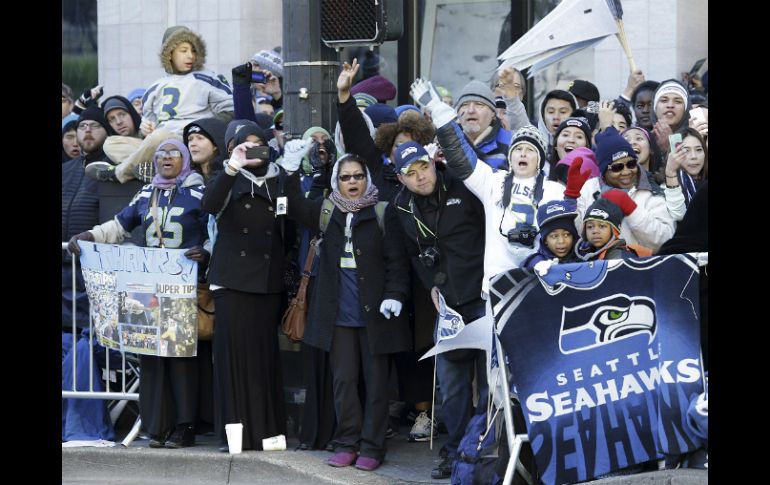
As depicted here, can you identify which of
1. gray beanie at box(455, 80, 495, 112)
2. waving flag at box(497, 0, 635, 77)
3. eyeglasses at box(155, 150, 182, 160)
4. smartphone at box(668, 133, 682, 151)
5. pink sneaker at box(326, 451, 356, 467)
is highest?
waving flag at box(497, 0, 635, 77)

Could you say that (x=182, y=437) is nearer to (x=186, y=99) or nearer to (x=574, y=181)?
(x=186, y=99)

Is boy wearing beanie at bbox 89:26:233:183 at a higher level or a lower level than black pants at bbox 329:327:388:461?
higher

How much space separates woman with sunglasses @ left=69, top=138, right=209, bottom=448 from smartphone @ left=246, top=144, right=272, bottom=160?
2.05 ft

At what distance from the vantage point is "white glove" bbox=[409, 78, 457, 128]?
30.0ft

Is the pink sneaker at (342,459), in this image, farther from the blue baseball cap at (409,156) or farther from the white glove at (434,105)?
the white glove at (434,105)

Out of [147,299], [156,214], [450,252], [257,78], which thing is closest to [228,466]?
[147,299]

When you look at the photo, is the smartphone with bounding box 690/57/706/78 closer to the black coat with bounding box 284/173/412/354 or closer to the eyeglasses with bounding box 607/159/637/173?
the eyeglasses with bounding box 607/159/637/173

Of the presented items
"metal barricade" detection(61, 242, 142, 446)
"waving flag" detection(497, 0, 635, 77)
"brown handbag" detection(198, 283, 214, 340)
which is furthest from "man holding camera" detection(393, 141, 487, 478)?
"metal barricade" detection(61, 242, 142, 446)

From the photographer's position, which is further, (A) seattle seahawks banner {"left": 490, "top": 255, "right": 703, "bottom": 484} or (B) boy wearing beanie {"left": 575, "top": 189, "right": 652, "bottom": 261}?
(B) boy wearing beanie {"left": 575, "top": 189, "right": 652, "bottom": 261}

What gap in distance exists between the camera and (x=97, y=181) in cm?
1096

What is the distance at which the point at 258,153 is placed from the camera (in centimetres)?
966

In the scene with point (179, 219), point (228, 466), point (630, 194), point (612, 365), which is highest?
point (630, 194)

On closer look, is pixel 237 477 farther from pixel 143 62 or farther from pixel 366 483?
pixel 143 62

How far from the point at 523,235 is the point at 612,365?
101 centimetres
